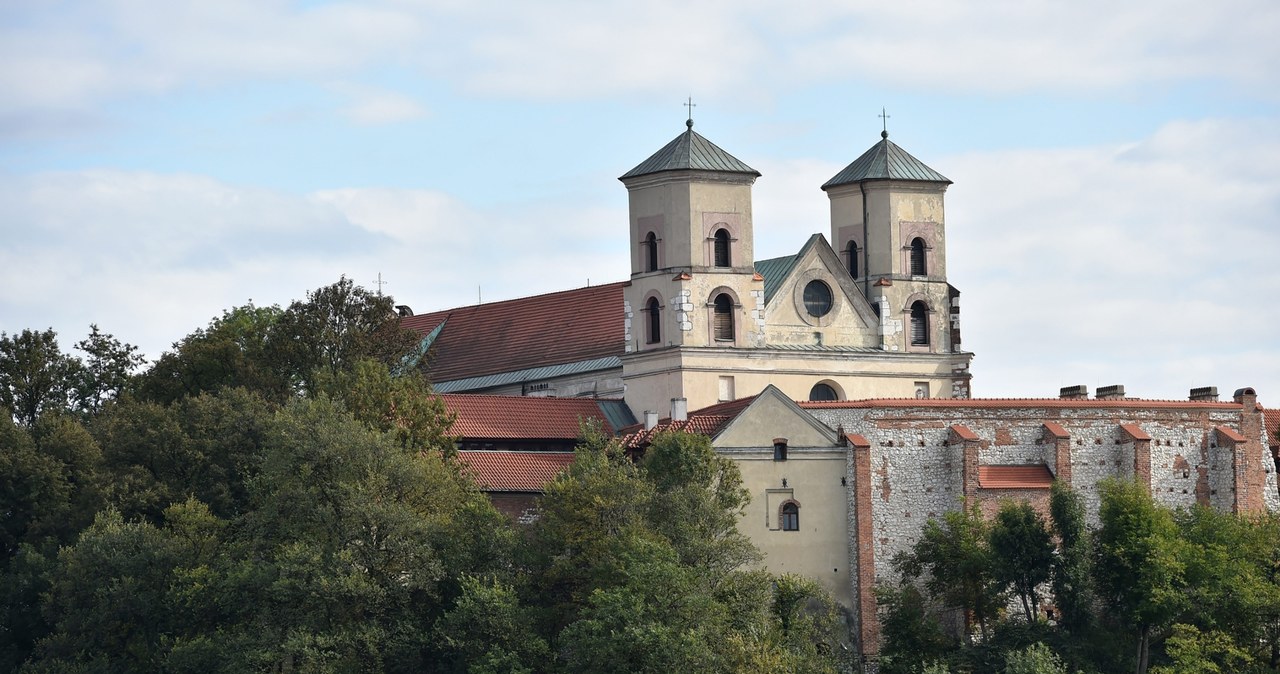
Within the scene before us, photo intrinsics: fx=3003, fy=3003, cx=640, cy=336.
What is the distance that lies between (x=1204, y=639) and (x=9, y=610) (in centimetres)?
3366

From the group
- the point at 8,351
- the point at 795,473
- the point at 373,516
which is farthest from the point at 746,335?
the point at 8,351

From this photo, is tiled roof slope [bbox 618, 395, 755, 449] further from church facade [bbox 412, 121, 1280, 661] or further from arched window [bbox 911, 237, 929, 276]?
arched window [bbox 911, 237, 929, 276]

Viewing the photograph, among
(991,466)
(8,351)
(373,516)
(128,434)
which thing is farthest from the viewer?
(8,351)

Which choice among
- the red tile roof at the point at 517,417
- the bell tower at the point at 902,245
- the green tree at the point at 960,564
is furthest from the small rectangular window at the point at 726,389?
the green tree at the point at 960,564

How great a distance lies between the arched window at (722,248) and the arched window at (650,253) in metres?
1.85

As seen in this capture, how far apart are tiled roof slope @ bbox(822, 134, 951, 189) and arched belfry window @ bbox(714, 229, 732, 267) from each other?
5.71m

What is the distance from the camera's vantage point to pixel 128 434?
8662cm

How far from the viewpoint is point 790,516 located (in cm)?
7950

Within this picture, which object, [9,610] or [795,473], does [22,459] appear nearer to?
[9,610]

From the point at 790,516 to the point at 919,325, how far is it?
49.8 ft

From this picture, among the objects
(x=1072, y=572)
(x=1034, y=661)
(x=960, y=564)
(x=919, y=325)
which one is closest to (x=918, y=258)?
→ (x=919, y=325)

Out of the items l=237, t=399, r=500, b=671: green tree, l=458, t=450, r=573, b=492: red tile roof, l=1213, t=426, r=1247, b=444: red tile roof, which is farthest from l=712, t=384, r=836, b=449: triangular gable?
l=1213, t=426, r=1247, b=444: red tile roof

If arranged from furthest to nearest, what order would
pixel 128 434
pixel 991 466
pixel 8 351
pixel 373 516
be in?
pixel 8 351 → pixel 128 434 → pixel 991 466 → pixel 373 516

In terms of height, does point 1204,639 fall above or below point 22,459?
below
